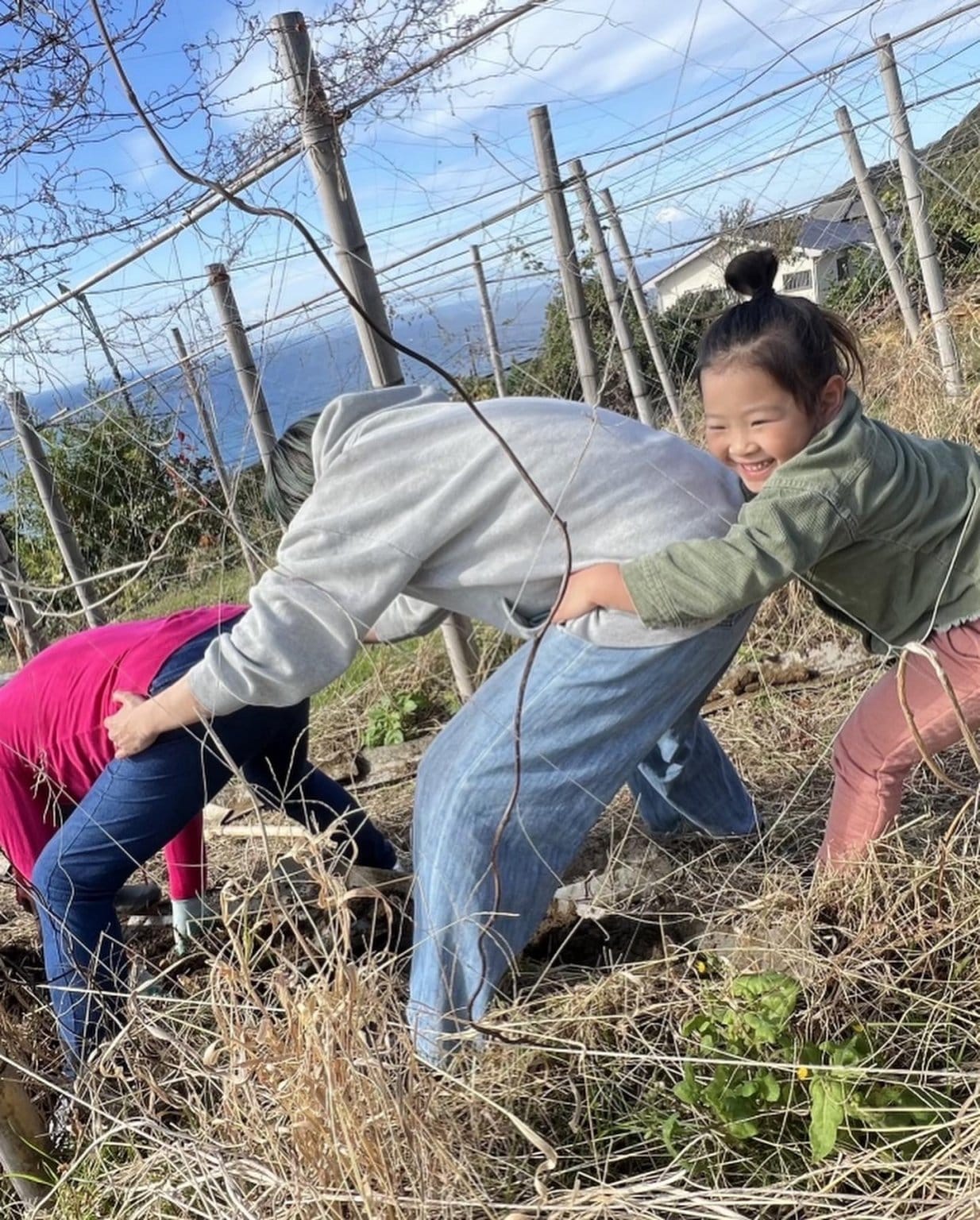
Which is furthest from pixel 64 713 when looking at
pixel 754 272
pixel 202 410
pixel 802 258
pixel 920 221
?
pixel 802 258

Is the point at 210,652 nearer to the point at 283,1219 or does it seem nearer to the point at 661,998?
the point at 283,1219

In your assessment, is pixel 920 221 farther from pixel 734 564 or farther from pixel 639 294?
pixel 734 564

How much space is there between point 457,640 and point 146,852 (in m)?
1.43

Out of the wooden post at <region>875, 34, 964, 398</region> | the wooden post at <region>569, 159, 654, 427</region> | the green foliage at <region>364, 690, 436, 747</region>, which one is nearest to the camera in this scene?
the green foliage at <region>364, 690, 436, 747</region>

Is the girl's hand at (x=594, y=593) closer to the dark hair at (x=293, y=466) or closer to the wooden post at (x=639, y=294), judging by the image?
the dark hair at (x=293, y=466)

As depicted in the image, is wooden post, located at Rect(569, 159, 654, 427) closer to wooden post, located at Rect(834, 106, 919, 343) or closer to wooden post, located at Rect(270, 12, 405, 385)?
wooden post, located at Rect(834, 106, 919, 343)

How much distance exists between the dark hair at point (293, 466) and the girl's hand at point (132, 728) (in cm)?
46

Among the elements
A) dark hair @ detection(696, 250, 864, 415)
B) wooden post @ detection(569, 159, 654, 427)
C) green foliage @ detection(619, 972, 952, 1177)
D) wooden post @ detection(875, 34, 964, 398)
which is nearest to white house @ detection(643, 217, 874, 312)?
wooden post @ detection(569, 159, 654, 427)

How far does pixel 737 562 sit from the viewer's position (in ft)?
5.06

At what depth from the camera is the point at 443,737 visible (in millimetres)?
1759

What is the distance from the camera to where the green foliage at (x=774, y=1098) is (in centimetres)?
139

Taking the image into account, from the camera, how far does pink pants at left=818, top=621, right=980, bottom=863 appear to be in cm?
173

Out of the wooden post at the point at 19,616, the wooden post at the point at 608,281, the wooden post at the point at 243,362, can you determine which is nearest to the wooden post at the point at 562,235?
the wooden post at the point at 608,281

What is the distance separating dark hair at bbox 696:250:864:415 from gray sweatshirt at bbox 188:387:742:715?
19 centimetres
